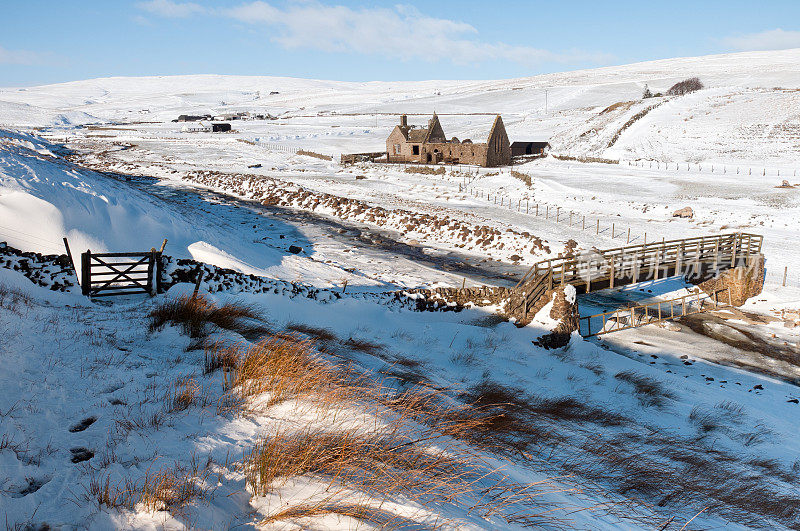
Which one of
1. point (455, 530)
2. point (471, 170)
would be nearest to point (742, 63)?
point (471, 170)

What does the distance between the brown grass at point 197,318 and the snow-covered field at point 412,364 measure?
13.6 inches

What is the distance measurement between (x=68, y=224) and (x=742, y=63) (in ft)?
706

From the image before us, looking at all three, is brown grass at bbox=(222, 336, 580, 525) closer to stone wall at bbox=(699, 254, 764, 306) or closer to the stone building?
stone wall at bbox=(699, 254, 764, 306)

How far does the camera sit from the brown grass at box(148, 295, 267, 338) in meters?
9.80

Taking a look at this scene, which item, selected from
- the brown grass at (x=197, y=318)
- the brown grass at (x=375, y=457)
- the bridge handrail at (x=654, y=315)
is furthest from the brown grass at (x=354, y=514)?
the bridge handrail at (x=654, y=315)

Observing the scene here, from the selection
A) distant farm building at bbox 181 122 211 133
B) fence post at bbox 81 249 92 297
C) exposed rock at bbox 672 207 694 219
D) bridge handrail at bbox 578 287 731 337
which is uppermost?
distant farm building at bbox 181 122 211 133

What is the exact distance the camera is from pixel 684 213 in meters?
34.6

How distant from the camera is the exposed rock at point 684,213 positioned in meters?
34.4

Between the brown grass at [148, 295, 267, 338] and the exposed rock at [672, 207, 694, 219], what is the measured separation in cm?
3353

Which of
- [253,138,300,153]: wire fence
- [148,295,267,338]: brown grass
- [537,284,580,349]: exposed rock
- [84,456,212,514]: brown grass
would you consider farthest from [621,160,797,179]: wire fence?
[253,138,300,153]: wire fence

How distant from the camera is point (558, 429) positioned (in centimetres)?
862

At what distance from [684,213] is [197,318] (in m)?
35.7

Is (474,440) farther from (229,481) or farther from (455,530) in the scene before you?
(229,481)

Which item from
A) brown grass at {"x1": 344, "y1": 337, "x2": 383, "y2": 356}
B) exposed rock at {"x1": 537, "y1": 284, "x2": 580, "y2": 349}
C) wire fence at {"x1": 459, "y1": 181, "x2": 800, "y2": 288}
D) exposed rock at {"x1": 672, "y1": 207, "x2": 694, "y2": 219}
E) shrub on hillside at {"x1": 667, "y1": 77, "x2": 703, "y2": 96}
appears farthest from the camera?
shrub on hillside at {"x1": 667, "y1": 77, "x2": 703, "y2": 96}
